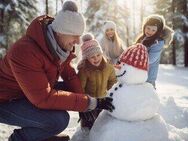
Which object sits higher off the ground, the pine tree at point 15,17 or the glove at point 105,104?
the pine tree at point 15,17

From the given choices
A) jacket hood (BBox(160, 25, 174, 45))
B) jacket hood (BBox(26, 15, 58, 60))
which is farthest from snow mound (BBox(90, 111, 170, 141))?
jacket hood (BBox(160, 25, 174, 45))

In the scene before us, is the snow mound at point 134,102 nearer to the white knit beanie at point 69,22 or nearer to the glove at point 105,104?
the glove at point 105,104

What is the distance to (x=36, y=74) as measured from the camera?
3.70 m

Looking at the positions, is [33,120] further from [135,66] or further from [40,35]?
[135,66]

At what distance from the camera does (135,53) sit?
400cm

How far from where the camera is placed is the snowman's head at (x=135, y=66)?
13.1ft

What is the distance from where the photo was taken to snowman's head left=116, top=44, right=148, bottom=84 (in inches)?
157

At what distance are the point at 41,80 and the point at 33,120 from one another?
46 cm

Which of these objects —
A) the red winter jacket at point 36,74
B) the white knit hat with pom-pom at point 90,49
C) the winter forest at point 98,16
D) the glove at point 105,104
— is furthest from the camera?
the winter forest at point 98,16

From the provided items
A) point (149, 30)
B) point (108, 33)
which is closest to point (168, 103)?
point (149, 30)

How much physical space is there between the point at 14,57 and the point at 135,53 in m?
1.17

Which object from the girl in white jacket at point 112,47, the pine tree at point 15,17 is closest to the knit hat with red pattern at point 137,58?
the girl in white jacket at point 112,47

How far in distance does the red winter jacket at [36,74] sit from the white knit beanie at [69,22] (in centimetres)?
14

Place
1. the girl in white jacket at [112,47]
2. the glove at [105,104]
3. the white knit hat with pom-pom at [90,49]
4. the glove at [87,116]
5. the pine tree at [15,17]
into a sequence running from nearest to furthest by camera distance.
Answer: the glove at [105,104] < the glove at [87,116] < the white knit hat with pom-pom at [90,49] < the girl in white jacket at [112,47] < the pine tree at [15,17]
